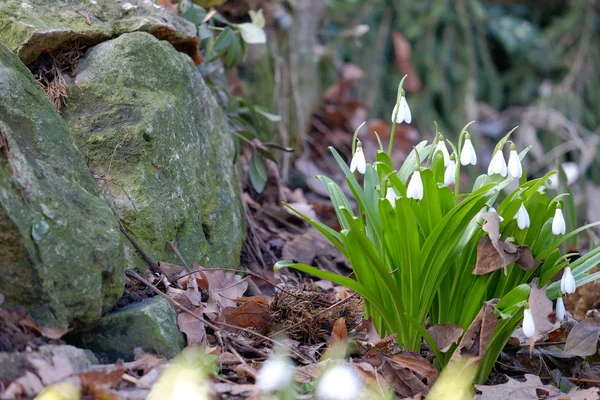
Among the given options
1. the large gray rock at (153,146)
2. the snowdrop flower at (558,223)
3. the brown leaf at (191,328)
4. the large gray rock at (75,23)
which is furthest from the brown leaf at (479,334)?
the large gray rock at (75,23)

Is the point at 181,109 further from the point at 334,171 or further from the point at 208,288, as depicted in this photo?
the point at 334,171

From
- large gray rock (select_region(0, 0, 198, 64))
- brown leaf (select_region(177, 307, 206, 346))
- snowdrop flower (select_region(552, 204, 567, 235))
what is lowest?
brown leaf (select_region(177, 307, 206, 346))

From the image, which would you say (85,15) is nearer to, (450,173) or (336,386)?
(450,173)

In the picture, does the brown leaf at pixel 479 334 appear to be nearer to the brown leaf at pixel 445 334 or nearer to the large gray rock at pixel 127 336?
the brown leaf at pixel 445 334

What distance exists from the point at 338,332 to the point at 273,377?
16.7 inches

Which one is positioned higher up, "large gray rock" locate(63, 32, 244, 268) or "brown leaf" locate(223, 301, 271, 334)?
"large gray rock" locate(63, 32, 244, 268)

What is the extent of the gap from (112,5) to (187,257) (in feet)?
3.29

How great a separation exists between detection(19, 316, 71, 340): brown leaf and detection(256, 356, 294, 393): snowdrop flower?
1.59ft

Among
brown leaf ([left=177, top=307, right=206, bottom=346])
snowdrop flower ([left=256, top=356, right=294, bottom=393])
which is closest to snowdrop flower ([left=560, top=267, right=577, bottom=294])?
snowdrop flower ([left=256, top=356, right=294, bottom=393])

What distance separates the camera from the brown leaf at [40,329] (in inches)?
59.7

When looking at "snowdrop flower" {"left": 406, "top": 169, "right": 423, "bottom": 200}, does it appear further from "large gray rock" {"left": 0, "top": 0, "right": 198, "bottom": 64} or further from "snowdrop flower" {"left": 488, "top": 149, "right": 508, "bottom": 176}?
"large gray rock" {"left": 0, "top": 0, "right": 198, "bottom": 64}

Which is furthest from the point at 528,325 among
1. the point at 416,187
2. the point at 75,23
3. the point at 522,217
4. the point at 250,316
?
the point at 75,23

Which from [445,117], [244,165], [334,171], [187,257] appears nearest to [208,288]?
[187,257]

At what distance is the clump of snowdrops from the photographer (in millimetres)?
1808
